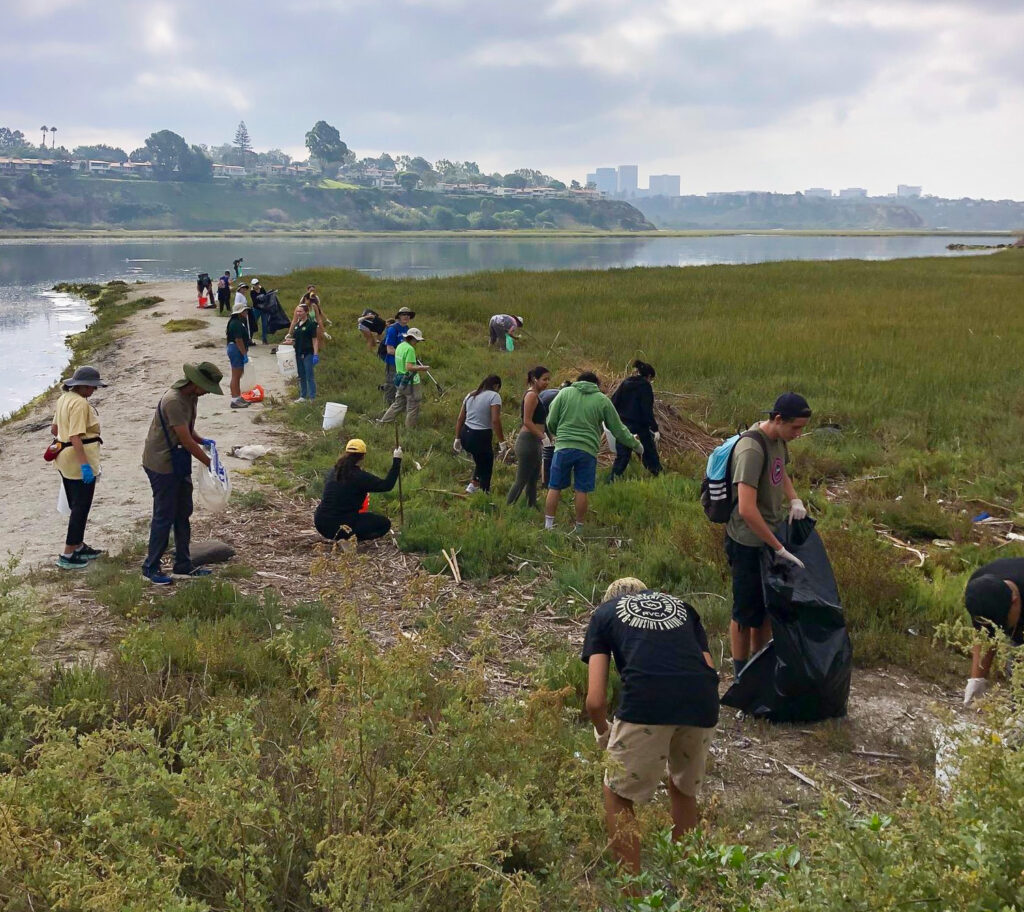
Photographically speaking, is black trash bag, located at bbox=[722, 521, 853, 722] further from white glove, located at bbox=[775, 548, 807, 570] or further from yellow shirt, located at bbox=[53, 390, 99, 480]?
yellow shirt, located at bbox=[53, 390, 99, 480]

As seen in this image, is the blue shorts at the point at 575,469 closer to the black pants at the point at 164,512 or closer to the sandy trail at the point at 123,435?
the black pants at the point at 164,512

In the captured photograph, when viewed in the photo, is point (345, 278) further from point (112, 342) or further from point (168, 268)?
point (168, 268)

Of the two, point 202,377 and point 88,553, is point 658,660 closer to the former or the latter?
point 202,377

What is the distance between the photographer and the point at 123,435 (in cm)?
1364

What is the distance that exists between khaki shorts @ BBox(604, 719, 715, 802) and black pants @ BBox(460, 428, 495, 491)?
6.06 m

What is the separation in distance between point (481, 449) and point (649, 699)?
6.25 metres

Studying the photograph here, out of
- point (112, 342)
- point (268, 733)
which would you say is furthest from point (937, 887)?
point (112, 342)

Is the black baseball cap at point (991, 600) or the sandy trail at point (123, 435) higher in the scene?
the black baseball cap at point (991, 600)

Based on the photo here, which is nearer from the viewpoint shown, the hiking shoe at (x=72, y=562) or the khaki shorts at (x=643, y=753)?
the khaki shorts at (x=643, y=753)

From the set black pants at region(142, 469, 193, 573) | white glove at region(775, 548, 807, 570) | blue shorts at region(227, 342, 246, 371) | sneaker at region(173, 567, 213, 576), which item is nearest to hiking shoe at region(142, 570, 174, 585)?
black pants at region(142, 469, 193, 573)

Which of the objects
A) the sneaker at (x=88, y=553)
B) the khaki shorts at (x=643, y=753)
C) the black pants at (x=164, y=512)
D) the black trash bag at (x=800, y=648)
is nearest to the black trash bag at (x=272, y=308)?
the sneaker at (x=88, y=553)

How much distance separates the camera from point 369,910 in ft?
10.3

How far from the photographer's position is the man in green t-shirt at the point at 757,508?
5.50m

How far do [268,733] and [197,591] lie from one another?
266 cm
